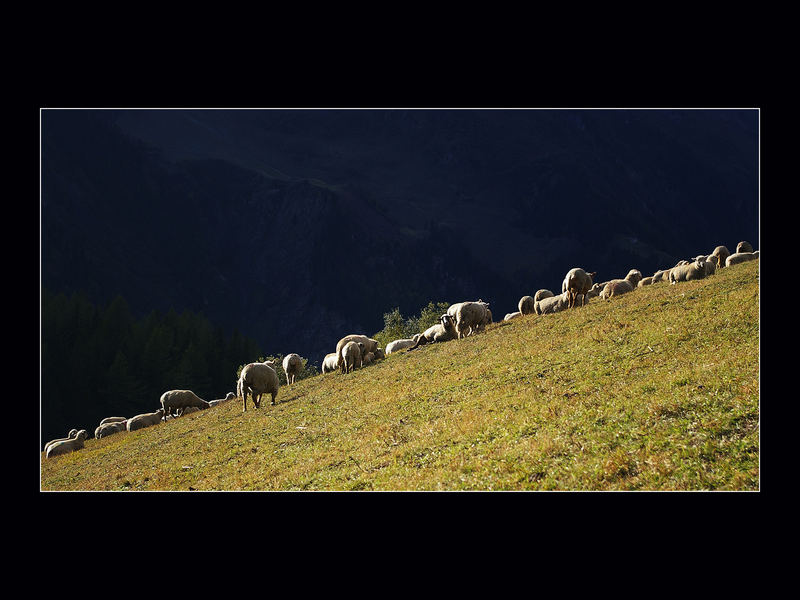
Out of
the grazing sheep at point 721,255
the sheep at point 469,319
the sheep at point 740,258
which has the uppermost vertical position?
the grazing sheep at point 721,255

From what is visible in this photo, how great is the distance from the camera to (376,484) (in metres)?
14.0

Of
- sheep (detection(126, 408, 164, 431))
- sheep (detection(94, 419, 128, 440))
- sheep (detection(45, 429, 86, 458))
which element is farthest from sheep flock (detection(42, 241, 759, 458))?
sheep (detection(94, 419, 128, 440))

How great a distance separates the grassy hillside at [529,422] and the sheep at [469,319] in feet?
22.2

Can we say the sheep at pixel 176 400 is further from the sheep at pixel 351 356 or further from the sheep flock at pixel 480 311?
the sheep at pixel 351 356

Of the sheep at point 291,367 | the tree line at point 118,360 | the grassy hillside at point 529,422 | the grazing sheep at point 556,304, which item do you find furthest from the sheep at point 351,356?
the tree line at point 118,360

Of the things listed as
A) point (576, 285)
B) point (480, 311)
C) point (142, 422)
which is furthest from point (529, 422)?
point (142, 422)

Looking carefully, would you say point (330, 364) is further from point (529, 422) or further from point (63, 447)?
point (529, 422)

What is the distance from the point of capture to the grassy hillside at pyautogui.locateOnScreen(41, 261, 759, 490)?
40.9ft

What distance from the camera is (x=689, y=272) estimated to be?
3991 centimetres

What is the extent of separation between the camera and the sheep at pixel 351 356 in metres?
39.5

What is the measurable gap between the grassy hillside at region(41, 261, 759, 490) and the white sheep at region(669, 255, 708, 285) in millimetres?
5836
